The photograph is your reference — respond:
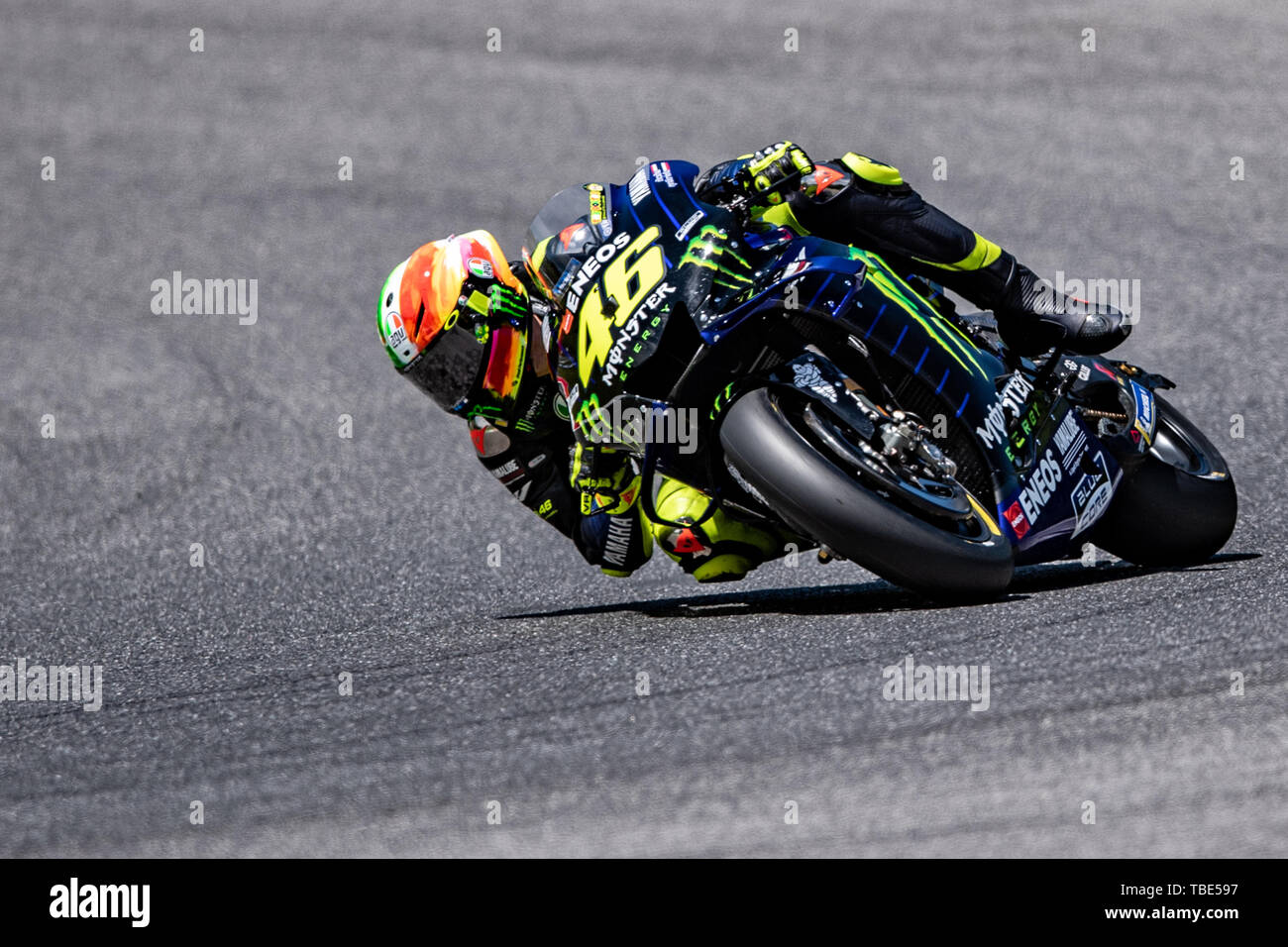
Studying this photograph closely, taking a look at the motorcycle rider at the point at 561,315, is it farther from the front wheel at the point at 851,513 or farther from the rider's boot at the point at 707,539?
the front wheel at the point at 851,513

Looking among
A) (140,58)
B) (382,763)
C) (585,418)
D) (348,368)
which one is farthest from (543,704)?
(140,58)

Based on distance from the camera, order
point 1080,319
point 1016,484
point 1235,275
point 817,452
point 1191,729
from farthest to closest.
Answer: point 1235,275, point 1080,319, point 1016,484, point 817,452, point 1191,729

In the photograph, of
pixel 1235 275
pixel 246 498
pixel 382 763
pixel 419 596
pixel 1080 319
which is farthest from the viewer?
pixel 1235 275

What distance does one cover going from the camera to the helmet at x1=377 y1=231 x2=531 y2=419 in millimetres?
6430

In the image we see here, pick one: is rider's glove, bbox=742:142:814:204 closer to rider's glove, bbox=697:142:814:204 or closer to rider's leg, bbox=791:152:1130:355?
rider's glove, bbox=697:142:814:204

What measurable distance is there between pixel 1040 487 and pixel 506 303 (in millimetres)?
1971

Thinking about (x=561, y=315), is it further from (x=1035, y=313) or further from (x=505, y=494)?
(x=505, y=494)

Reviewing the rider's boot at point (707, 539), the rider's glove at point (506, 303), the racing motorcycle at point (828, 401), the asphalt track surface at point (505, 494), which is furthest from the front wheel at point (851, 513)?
the rider's glove at point (506, 303)

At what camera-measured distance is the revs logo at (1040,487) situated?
5.87 meters

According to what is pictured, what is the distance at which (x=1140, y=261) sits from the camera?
1198 centimetres

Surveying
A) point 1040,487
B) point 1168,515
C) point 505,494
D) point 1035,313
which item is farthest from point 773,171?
point 505,494

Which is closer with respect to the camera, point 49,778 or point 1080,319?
point 49,778

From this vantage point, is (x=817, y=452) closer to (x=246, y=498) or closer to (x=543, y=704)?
(x=543, y=704)

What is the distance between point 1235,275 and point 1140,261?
740 millimetres
